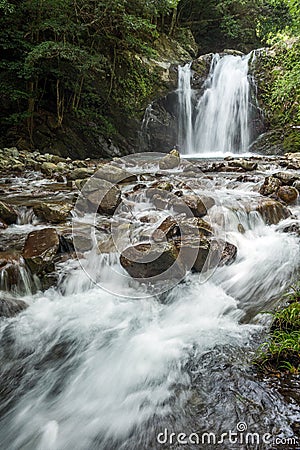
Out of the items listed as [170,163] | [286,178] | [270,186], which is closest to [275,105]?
[170,163]

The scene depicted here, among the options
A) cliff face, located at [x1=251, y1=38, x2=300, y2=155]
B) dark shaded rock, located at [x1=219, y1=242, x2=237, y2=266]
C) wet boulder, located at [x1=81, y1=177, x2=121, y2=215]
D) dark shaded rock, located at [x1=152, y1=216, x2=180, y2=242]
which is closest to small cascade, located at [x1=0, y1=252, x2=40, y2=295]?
dark shaded rock, located at [x1=152, y1=216, x2=180, y2=242]

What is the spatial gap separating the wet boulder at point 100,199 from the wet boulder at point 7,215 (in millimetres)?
1043

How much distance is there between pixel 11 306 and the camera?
3107 mm

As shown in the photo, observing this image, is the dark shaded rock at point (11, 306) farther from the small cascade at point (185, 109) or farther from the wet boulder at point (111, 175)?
the small cascade at point (185, 109)

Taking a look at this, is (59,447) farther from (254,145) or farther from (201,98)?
(201,98)

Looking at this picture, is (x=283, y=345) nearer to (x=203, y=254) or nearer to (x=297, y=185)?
(x=203, y=254)

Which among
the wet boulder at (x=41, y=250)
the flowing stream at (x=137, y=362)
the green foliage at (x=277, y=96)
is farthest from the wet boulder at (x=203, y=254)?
the green foliage at (x=277, y=96)

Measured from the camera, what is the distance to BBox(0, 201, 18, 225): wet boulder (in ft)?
15.9

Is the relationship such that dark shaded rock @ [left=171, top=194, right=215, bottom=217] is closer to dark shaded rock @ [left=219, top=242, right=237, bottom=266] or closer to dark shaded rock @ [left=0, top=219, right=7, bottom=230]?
dark shaded rock @ [left=219, top=242, right=237, bottom=266]

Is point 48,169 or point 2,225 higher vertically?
point 48,169

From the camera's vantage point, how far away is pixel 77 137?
12.2 metres

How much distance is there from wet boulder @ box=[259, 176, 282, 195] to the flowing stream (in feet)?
6.88

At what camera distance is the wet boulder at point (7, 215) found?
484 centimetres

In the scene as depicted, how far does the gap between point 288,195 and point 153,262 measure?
11.6 feet
